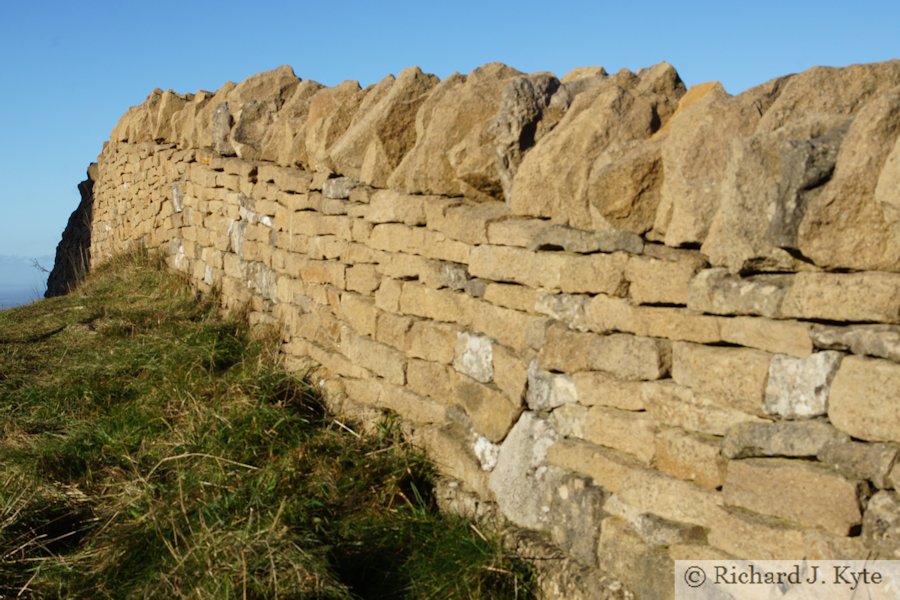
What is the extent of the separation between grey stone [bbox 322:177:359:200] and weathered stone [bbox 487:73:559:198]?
4.08 feet

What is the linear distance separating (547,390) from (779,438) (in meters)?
1.03

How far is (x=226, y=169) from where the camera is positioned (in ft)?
21.6

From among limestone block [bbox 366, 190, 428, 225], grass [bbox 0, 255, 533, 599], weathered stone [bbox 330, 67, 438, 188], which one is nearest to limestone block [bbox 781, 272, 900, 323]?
grass [bbox 0, 255, 533, 599]

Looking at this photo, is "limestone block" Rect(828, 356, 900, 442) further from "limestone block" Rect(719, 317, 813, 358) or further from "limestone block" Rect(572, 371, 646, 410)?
"limestone block" Rect(572, 371, 646, 410)

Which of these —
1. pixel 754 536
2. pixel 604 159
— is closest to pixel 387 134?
pixel 604 159

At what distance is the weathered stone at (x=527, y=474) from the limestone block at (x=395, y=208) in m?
1.16

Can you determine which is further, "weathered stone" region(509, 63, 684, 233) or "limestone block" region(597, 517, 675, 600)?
"weathered stone" region(509, 63, 684, 233)

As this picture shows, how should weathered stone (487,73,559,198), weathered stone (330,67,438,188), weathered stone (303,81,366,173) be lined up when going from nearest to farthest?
weathered stone (487,73,559,198) < weathered stone (330,67,438,188) < weathered stone (303,81,366,173)

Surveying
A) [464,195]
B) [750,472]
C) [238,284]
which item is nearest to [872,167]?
[750,472]

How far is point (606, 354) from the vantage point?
304 cm

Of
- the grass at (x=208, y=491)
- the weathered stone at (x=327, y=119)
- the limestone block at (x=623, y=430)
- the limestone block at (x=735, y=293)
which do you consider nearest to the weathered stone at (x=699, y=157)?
the limestone block at (x=735, y=293)

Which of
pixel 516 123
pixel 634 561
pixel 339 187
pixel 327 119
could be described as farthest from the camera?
pixel 327 119

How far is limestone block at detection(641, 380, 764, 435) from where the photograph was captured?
2.61 m

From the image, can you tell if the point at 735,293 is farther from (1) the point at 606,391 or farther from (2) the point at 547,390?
(2) the point at 547,390
